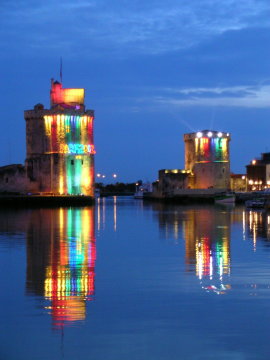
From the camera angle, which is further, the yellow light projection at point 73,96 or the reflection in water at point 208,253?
the yellow light projection at point 73,96

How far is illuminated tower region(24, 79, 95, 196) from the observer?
6531 centimetres

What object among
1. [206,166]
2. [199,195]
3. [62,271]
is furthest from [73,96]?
[62,271]

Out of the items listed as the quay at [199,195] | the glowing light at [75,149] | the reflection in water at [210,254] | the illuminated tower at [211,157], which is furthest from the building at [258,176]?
the reflection in water at [210,254]

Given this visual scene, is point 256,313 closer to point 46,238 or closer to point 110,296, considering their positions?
point 110,296

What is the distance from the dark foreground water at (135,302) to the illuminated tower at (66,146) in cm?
4414

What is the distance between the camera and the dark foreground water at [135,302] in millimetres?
8750

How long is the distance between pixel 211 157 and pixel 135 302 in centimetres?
6799

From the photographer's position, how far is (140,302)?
11586 mm

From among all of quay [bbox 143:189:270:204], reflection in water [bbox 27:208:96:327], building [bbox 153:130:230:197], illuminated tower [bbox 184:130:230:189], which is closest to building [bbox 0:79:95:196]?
quay [bbox 143:189:270:204]

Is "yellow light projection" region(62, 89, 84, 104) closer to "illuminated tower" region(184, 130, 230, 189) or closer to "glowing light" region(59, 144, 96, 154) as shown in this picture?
"glowing light" region(59, 144, 96, 154)

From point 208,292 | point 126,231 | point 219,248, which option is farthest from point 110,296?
point 126,231

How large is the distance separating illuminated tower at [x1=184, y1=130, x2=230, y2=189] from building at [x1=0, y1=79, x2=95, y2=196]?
16.6 metres

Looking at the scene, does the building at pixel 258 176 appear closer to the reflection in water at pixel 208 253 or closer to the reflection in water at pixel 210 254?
the reflection in water at pixel 208 253

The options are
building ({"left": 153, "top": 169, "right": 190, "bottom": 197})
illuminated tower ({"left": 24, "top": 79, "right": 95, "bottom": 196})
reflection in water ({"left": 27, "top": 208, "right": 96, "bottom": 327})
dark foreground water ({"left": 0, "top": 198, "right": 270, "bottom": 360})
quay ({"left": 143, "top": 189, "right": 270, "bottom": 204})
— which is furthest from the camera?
building ({"left": 153, "top": 169, "right": 190, "bottom": 197})
